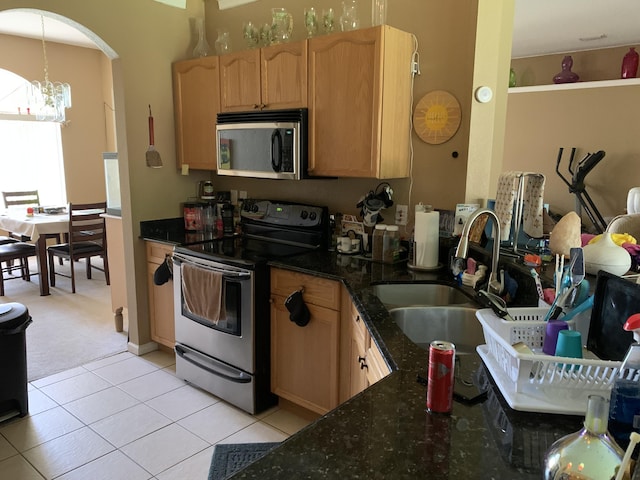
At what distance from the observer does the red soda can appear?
1128 mm

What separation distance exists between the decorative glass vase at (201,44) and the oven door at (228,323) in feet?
5.06

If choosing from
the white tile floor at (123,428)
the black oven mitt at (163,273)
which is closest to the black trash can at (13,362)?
the white tile floor at (123,428)

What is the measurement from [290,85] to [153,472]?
221 centimetres

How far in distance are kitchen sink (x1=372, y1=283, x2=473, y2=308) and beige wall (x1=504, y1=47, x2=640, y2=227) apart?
536cm

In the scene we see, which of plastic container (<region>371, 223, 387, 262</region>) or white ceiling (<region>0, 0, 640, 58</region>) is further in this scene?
white ceiling (<region>0, 0, 640, 58</region>)

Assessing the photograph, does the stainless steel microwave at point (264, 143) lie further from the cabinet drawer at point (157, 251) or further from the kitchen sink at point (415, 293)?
the kitchen sink at point (415, 293)

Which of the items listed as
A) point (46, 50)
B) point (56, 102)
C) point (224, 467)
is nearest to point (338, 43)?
point (224, 467)

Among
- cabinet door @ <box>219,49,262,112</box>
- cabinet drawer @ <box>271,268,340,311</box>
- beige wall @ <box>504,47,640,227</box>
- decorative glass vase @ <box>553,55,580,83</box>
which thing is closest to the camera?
cabinet drawer @ <box>271,268,340,311</box>

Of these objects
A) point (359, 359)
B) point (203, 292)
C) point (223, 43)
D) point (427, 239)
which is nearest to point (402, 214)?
point (427, 239)

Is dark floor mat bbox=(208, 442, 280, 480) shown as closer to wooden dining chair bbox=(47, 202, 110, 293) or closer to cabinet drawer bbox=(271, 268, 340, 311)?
cabinet drawer bbox=(271, 268, 340, 311)

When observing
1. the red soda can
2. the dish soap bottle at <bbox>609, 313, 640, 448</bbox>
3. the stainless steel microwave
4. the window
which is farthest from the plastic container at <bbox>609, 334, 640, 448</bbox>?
the window

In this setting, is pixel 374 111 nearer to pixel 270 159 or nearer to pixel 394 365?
pixel 270 159

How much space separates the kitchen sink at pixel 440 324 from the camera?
6.63ft

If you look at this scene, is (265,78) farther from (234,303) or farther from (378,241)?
(234,303)
